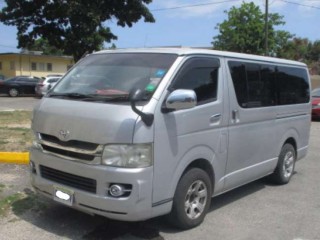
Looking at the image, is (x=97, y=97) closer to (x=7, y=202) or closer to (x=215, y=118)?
(x=215, y=118)

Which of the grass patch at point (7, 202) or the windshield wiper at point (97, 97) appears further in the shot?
the grass patch at point (7, 202)

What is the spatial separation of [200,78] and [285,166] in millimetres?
2953

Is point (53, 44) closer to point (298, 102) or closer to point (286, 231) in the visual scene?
point (298, 102)

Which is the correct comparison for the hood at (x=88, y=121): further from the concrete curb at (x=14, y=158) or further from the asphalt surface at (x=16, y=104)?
the asphalt surface at (x=16, y=104)

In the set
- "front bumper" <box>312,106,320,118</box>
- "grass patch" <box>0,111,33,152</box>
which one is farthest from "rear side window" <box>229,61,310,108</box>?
"front bumper" <box>312,106,320,118</box>

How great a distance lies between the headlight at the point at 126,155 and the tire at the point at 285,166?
11.4ft

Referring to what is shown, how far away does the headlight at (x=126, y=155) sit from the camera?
4414 mm

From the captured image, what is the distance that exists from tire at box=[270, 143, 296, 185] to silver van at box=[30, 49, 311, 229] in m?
0.97

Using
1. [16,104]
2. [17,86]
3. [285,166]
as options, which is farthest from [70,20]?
[285,166]

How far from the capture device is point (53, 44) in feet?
102

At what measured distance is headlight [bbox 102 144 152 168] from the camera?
14.5 ft

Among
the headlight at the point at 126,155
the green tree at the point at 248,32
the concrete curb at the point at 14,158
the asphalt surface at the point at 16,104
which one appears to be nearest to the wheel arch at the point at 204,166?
the headlight at the point at 126,155

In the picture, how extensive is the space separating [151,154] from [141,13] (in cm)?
2720

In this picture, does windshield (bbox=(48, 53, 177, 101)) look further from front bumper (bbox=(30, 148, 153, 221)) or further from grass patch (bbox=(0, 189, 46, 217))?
grass patch (bbox=(0, 189, 46, 217))
